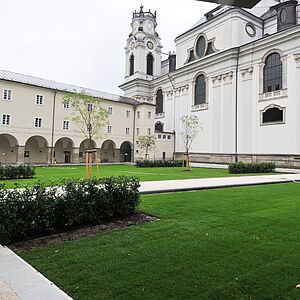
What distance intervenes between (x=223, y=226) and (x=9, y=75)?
37333mm

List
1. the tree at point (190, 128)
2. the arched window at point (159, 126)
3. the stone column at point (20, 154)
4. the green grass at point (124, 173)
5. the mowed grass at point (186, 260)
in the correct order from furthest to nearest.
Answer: the arched window at point (159, 126) < the tree at point (190, 128) < the stone column at point (20, 154) < the green grass at point (124, 173) < the mowed grass at point (186, 260)

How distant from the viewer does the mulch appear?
5320 millimetres

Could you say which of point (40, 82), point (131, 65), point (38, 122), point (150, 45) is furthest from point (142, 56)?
point (38, 122)

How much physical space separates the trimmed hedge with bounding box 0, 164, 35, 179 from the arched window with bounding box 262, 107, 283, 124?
28.0 m

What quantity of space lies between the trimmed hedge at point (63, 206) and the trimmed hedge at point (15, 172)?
41.9 feet

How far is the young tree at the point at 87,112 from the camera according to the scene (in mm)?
33844

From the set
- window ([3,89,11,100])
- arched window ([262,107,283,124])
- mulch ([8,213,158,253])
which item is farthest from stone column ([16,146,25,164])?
mulch ([8,213,158,253])

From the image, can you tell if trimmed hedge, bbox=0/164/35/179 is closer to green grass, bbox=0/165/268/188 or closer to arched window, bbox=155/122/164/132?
green grass, bbox=0/165/268/188

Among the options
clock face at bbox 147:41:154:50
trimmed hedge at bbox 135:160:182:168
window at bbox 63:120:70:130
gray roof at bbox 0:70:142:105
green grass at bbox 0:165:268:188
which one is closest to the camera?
green grass at bbox 0:165:268:188

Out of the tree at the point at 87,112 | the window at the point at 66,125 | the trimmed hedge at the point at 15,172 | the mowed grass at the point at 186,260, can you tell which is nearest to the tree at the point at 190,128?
the tree at the point at 87,112

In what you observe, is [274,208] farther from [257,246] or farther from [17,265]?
[17,265]

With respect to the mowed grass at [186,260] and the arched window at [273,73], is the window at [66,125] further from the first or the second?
the mowed grass at [186,260]

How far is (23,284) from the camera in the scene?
3.57 m

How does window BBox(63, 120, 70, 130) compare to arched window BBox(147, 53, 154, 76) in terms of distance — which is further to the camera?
arched window BBox(147, 53, 154, 76)
